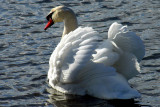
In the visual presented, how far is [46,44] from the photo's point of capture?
42.4 ft

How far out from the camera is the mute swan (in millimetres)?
9047

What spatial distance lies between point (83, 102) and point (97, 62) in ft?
2.58

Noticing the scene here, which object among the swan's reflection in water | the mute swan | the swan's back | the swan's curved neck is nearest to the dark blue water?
the swan's reflection in water

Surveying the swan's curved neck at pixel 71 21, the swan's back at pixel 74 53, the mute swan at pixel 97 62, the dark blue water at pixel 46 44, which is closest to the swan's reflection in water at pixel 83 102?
the dark blue water at pixel 46 44

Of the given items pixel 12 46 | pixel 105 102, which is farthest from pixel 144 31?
pixel 105 102

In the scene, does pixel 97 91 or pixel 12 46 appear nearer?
pixel 97 91

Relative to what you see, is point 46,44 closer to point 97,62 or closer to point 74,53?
point 97,62

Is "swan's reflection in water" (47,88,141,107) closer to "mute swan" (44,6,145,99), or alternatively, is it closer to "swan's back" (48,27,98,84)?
"mute swan" (44,6,145,99)

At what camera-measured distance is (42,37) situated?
1348 centimetres

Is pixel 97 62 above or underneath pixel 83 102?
above

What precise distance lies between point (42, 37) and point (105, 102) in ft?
14.7

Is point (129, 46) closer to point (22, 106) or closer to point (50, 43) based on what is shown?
point (22, 106)

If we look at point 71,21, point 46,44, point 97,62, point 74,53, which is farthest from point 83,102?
point 46,44

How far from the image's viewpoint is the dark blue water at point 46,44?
9711 mm
